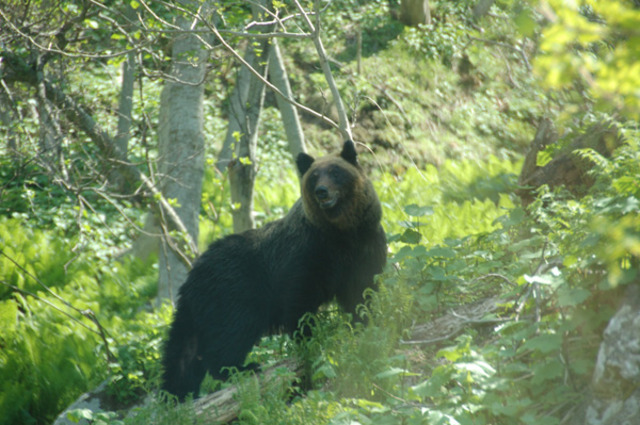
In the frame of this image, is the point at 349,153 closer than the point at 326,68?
No

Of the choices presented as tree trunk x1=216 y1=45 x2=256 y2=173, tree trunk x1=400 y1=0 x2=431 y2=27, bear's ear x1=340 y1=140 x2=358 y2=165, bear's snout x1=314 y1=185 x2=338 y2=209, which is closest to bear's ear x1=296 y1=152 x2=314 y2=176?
bear's ear x1=340 y1=140 x2=358 y2=165

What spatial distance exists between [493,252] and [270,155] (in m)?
8.44

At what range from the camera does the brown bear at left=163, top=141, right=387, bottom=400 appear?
222 inches

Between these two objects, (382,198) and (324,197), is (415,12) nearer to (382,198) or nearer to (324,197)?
(382,198)

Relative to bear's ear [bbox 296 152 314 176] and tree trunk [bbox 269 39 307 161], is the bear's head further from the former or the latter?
tree trunk [bbox 269 39 307 161]

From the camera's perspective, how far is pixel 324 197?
18.2ft

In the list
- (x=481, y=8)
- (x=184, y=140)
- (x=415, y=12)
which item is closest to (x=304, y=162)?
(x=184, y=140)

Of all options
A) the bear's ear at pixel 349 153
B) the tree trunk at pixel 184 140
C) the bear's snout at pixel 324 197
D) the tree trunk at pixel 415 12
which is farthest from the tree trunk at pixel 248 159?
the tree trunk at pixel 415 12

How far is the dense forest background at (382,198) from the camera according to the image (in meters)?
2.88

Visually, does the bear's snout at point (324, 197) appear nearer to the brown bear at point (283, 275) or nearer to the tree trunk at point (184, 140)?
the brown bear at point (283, 275)

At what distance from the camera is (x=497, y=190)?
1136cm

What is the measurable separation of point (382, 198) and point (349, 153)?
16.5ft

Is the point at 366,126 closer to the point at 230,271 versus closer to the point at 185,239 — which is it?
the point at 185,239

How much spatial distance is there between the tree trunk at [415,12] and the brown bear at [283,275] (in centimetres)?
1087
